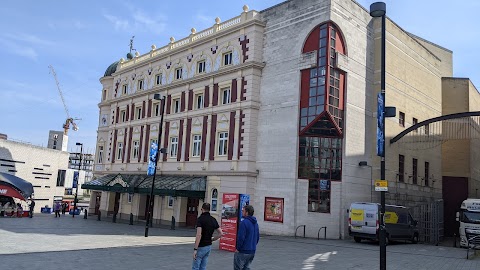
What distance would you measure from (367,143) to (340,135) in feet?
10.5

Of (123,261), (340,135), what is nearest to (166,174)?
(340,135)

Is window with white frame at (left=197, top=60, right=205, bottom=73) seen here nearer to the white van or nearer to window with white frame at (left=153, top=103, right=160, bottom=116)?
window with white frame at (left=153, top=103, right=160, bottom=116)

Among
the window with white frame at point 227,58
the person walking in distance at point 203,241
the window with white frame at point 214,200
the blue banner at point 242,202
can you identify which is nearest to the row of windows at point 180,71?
the window with white frame at point 227,58

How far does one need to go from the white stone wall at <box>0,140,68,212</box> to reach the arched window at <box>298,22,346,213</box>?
40675 mm

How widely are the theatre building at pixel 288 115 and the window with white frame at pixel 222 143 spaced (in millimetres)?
111

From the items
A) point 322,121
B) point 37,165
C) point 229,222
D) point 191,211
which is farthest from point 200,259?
point 37,165

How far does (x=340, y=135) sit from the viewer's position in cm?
2584

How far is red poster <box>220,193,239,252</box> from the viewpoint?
56.2ft

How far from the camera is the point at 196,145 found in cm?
3262


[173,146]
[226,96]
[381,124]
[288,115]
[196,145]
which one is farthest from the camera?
[173,146]

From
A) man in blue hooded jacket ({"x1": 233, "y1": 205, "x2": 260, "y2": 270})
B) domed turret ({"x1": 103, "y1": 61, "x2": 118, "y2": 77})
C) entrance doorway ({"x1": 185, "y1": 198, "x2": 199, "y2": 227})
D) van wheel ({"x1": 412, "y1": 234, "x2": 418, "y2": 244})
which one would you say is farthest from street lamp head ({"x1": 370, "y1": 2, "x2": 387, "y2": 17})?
domed turret ({"x1": 103, "y1": 61, "x2": 118, "y2": 77})

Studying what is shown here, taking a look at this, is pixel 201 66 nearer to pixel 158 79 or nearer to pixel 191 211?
pixel 158 79

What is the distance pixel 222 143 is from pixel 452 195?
68.3ft

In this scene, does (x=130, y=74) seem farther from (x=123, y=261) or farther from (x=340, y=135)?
(x=123, y=261)
